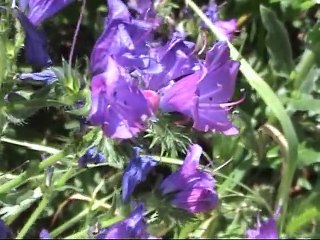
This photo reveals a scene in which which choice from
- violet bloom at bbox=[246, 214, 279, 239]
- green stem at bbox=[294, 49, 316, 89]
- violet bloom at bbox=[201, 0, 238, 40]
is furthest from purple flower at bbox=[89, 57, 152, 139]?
green stem at bbox=[294, 49, 316, 89]

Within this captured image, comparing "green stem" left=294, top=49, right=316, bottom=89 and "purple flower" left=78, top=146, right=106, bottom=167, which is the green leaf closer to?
"green stem" left=294, top=49, right=316, bottom=89

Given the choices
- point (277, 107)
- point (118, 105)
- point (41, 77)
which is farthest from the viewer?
point (277, 107)

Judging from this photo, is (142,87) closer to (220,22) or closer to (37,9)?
(37,9)

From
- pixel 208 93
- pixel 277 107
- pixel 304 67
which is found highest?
pixel 208 93

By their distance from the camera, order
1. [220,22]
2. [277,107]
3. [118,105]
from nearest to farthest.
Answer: [118,105] → [277,107] → [220,22]

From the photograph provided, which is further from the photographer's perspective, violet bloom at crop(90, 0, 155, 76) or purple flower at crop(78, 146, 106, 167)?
purple flower at crop(78, 146, 106, 167)

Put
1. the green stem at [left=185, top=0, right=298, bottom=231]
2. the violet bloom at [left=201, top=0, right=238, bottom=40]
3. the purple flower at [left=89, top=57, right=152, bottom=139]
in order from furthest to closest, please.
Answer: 1. the violet bloom at [left=201, top=0, right=238, bottom=40]
2. the green stem at [left=185, top=0, right=298, bottom=231]
3. the purple flower at [left=89, top=57, right=152, bottom=139]

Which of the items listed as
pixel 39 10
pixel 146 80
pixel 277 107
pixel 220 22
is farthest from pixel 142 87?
pixel 220 22
